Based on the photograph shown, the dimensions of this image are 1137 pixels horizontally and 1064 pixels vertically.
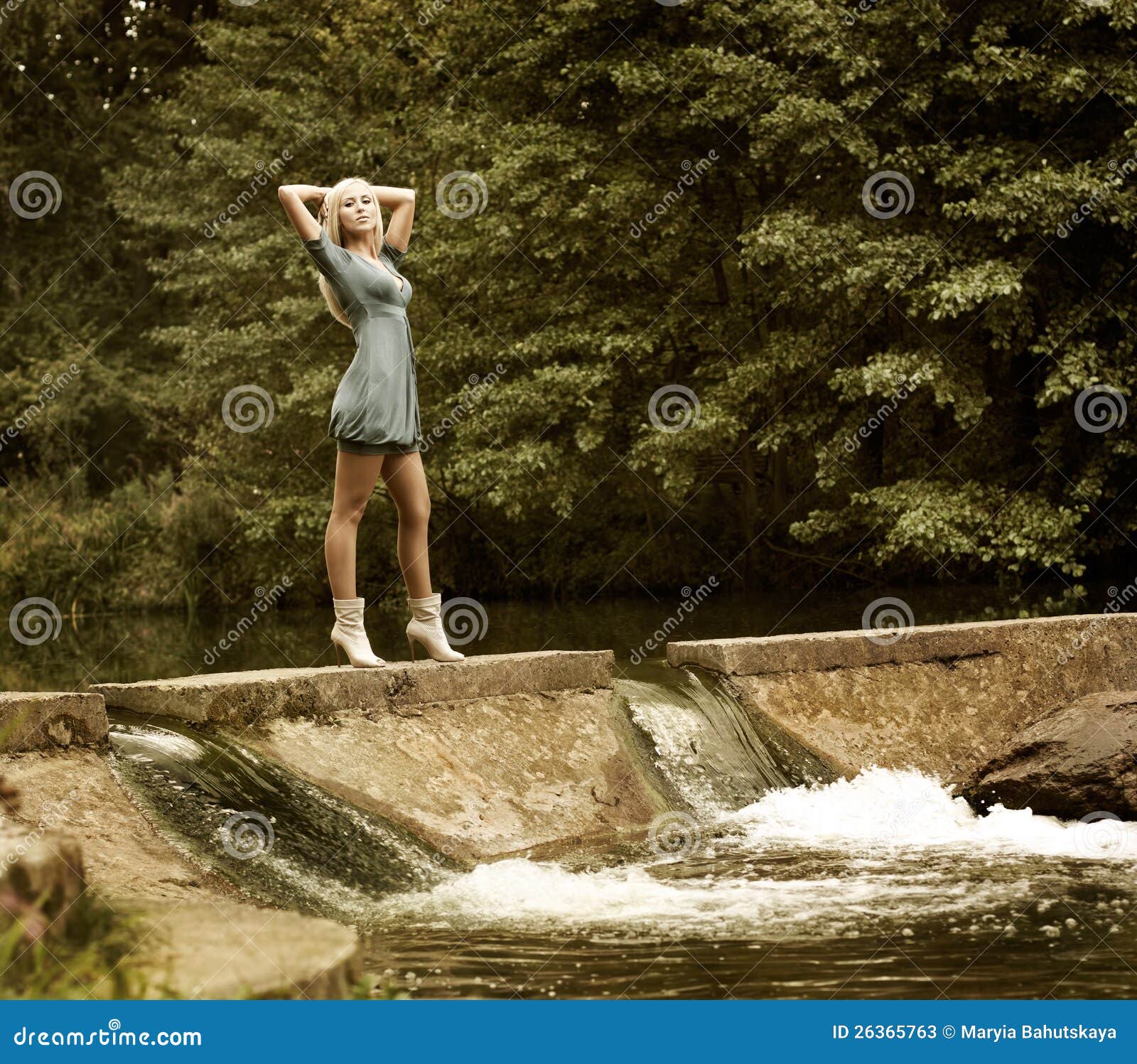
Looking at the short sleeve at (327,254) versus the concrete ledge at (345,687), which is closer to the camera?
the concrete ledge at (345,687)

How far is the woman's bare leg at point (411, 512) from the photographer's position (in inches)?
270

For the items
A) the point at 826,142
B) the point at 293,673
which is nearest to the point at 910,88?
the point at 826,142

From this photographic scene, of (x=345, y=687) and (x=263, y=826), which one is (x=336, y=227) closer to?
(x=345, y=687)

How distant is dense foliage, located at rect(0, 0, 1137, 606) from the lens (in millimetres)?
17219

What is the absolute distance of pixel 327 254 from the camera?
6.49 m

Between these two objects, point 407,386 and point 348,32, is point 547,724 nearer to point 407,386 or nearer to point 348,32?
point 407,386
